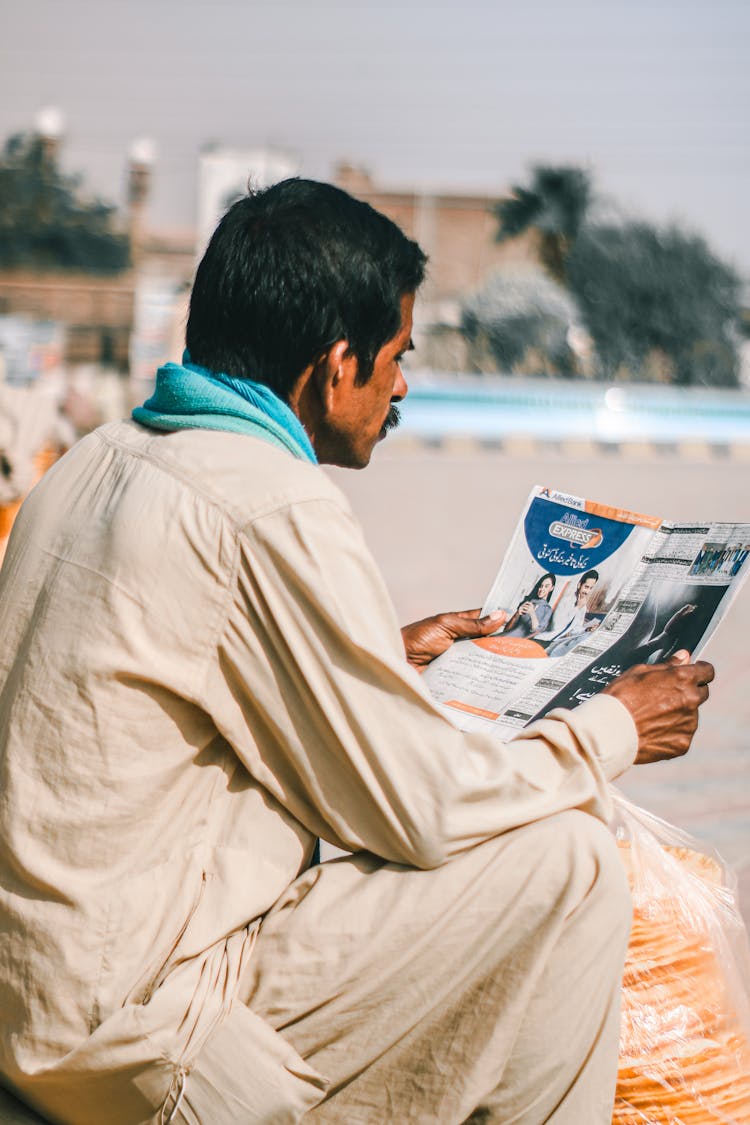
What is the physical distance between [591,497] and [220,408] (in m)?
8.49

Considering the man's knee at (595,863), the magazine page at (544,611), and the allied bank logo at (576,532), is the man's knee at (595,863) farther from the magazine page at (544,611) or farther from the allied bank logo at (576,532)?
the allied bank logo at (576,532)

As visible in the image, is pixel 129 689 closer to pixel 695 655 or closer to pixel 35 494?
pixel 35 494

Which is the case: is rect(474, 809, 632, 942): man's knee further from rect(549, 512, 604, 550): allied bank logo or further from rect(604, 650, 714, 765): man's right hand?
rect(549, 512, 604, 550): allied bank logo

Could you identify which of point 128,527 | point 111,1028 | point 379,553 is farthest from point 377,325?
point 379,553

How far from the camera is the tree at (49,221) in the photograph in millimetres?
28516

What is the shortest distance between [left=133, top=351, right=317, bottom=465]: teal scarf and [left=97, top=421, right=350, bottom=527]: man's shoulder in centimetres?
3

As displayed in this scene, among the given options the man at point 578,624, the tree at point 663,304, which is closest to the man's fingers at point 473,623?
the man at point 578,624

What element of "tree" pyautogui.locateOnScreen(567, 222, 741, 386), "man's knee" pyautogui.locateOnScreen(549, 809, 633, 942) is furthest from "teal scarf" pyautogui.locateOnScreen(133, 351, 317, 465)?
"tree" pyautogui.locateOnScreen(567, 222, 741, 386)

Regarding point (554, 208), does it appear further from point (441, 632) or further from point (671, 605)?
point (671, 605)

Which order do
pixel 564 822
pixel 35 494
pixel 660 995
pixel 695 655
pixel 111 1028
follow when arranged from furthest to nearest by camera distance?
pixel 660 995, pixel 695 655, pixel 35 494, pixel 564 822, pixel 111 1028

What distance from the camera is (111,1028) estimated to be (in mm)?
1405

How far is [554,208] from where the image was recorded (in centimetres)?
2744

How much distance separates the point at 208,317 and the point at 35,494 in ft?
1.02

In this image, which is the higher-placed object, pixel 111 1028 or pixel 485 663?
pixel 485 663
